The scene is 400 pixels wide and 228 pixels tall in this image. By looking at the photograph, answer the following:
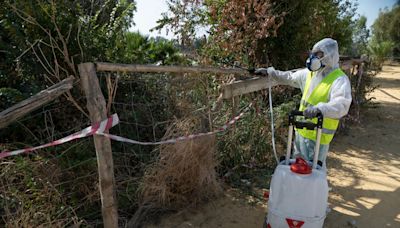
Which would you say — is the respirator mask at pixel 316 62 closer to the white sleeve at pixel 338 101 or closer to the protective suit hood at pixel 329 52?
the protective suit hood at pixel 329 52

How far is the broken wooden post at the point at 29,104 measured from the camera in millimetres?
2393

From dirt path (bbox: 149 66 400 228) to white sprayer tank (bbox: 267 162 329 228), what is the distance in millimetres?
855

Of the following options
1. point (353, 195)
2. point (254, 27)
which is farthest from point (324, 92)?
point (254, 27)

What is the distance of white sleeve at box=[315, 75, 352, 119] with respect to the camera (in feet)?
8.87

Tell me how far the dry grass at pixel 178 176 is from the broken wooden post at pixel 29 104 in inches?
47.8

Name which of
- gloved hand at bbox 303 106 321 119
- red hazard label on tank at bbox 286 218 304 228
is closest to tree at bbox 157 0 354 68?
gloved hand at bbox 303 106 321 119

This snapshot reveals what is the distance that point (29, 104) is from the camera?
2.49m

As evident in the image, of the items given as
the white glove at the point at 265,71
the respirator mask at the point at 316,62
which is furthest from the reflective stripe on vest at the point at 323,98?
the white glove at the point at 265,71

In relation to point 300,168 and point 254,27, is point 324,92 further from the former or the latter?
point 254,27

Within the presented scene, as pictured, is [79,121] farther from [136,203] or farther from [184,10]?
[184,10]

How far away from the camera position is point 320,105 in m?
2.70

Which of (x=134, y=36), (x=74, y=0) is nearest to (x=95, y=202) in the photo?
(x=74, y=0)

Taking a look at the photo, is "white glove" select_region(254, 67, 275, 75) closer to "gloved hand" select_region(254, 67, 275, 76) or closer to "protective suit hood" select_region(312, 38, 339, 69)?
"gloved hand" select_region(254, 67, 275, 76)

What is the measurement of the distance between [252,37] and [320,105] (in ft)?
11.7
